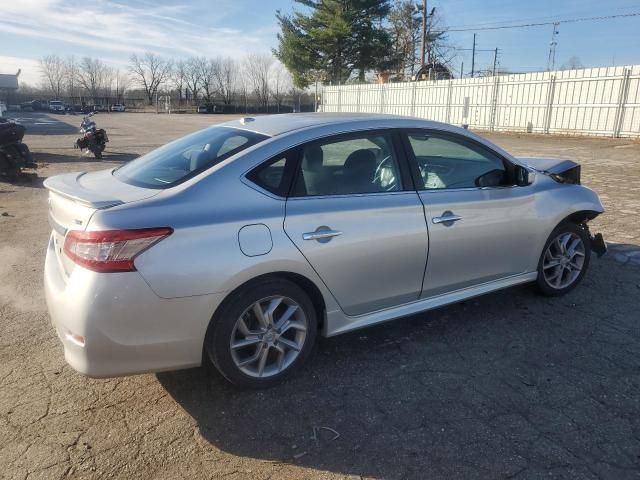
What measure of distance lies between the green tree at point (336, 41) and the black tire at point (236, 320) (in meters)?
41.0

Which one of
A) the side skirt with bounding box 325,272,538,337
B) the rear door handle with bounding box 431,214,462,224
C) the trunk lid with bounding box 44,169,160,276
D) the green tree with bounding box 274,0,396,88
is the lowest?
the side skirt with bounding box 325,272,538,337

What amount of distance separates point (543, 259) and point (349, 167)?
201cm

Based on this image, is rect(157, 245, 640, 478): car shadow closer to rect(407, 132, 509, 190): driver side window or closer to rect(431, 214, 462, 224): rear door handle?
rect(431, 214, 462, 224): rear door handle

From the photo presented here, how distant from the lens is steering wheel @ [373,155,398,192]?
335cm

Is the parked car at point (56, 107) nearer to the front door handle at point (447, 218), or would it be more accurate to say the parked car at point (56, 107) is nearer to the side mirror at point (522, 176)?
the side mirror at point (522, 176)

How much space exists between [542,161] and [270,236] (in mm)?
3421

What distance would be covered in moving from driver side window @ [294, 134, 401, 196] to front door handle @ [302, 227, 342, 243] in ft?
0.82

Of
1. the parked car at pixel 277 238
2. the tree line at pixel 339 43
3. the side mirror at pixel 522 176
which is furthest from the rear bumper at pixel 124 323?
the tree line at pixel 339 43

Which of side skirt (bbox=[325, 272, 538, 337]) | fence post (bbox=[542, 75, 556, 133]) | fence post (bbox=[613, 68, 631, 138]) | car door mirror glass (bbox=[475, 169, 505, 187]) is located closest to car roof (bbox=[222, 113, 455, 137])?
car door mirror glass (bbox=[475, 169, 505, 187])

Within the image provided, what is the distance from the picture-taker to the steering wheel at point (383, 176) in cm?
335

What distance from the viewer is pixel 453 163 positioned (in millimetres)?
3945

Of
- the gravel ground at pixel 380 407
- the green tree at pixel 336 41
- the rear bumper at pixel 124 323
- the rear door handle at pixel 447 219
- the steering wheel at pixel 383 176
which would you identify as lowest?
the gravel ground at pixel 380 407

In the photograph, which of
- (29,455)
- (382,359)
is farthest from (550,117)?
(29,455)

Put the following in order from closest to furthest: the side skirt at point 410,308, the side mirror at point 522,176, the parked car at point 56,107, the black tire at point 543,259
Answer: the side skirt at point 410,308 → the side mirror at point 522,176 → the black tire at point 543,259 → the parked car at point 56,107
